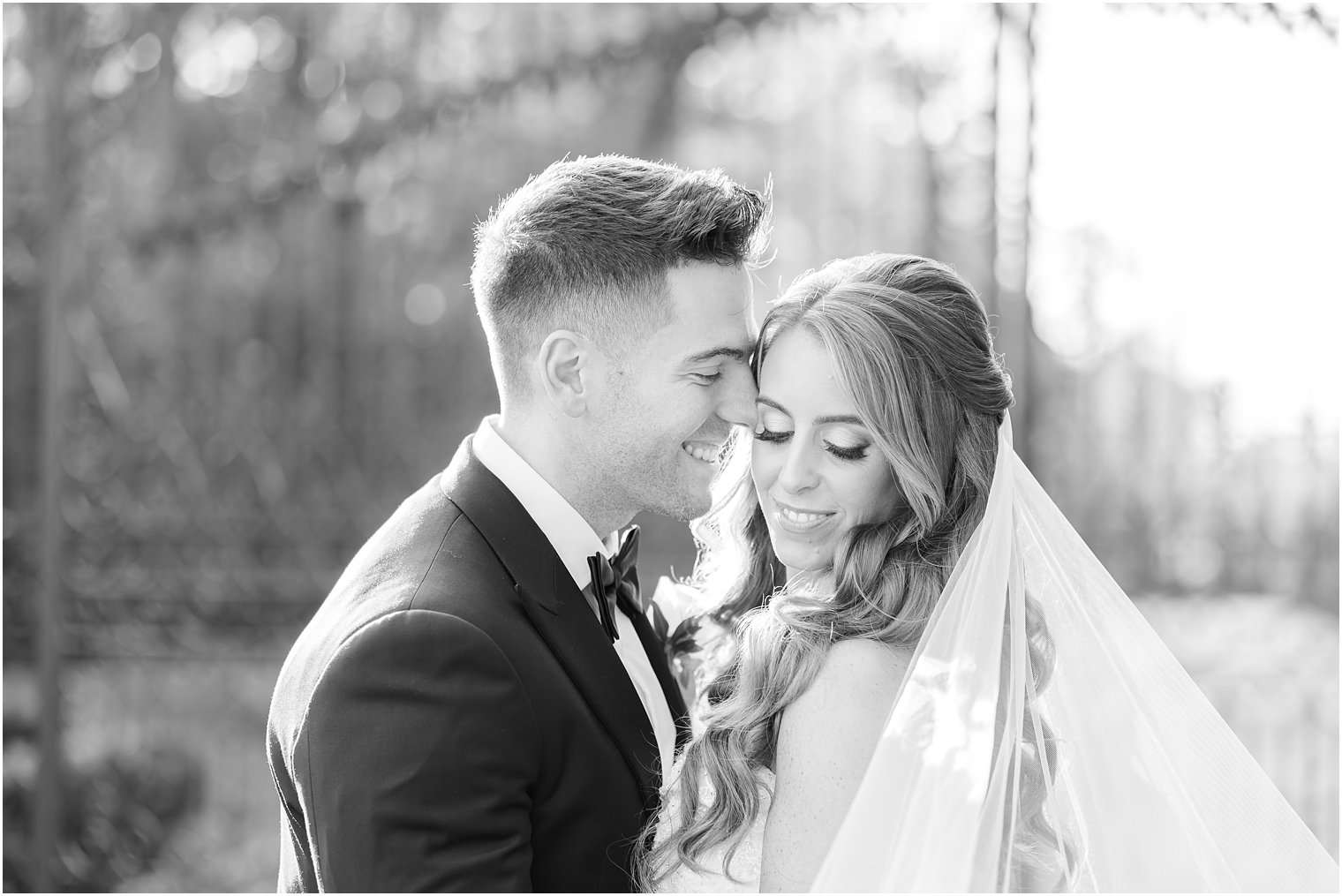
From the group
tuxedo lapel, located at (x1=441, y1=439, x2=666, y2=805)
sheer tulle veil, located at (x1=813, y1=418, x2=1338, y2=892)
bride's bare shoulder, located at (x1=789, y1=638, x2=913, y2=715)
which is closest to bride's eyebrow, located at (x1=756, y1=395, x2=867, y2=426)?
sheer tulle veil, located at (x1=813, y1=418, x2=1338, y2=892)

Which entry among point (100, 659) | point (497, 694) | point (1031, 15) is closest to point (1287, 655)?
point (1031, 15)

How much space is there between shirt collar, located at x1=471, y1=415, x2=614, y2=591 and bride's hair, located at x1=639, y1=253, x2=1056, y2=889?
39cm

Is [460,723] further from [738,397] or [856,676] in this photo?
[738,397]

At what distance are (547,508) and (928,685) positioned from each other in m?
0.87

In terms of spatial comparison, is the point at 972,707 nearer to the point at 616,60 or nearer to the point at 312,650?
the point at 312,650

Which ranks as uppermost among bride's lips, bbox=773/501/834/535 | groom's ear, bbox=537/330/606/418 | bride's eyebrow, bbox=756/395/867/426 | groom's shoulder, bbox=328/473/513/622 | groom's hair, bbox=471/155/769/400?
groom's hair, bbox=471/155/769/400

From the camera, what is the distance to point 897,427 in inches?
96.6

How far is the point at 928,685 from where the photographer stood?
2211 mm

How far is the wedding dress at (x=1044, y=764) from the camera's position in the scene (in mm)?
2111

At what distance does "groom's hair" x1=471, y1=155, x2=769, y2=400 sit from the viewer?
8.64 feet

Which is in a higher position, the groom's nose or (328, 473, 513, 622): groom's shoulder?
the groom's nose

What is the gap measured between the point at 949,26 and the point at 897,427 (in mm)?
2942

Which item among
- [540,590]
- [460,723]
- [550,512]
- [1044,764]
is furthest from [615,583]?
[1044,764]

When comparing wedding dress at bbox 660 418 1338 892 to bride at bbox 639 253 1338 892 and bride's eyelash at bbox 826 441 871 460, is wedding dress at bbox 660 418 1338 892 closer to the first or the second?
→ bride at bbox 639 253 1338 892
